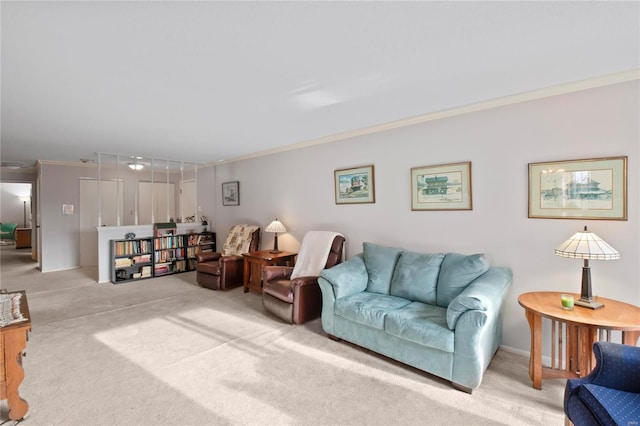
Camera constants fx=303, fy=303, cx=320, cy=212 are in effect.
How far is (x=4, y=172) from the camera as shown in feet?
24.1

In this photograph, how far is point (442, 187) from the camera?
3227mm

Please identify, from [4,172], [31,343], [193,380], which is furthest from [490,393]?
[4,172]

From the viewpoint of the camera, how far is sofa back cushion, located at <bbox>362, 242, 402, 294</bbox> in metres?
3.22

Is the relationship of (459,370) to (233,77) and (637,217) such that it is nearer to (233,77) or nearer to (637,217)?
(637,217)

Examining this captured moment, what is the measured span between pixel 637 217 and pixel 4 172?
37.0ft

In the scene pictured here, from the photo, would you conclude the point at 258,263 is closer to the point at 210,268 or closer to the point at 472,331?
the point at 210,268

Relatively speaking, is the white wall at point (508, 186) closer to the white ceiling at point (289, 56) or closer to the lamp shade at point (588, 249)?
the white ceiling at point (289, 56)

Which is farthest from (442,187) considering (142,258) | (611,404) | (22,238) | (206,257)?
(22,238)

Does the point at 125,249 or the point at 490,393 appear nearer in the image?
the point at 490,393

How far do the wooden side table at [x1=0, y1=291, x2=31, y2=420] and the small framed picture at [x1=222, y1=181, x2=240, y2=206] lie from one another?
4215 mm

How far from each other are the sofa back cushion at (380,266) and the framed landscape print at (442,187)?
595 millimetres

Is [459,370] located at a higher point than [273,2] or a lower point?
lower

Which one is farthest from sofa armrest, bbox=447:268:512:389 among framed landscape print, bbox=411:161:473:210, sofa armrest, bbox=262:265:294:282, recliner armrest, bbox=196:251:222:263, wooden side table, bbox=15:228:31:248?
wooden side table, bbox=15:228:31:248

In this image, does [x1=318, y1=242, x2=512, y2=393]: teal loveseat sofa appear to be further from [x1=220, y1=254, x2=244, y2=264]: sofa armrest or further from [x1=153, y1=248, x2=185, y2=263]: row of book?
[x1=153, y1=248, x2=185, y2=263]: row of book
